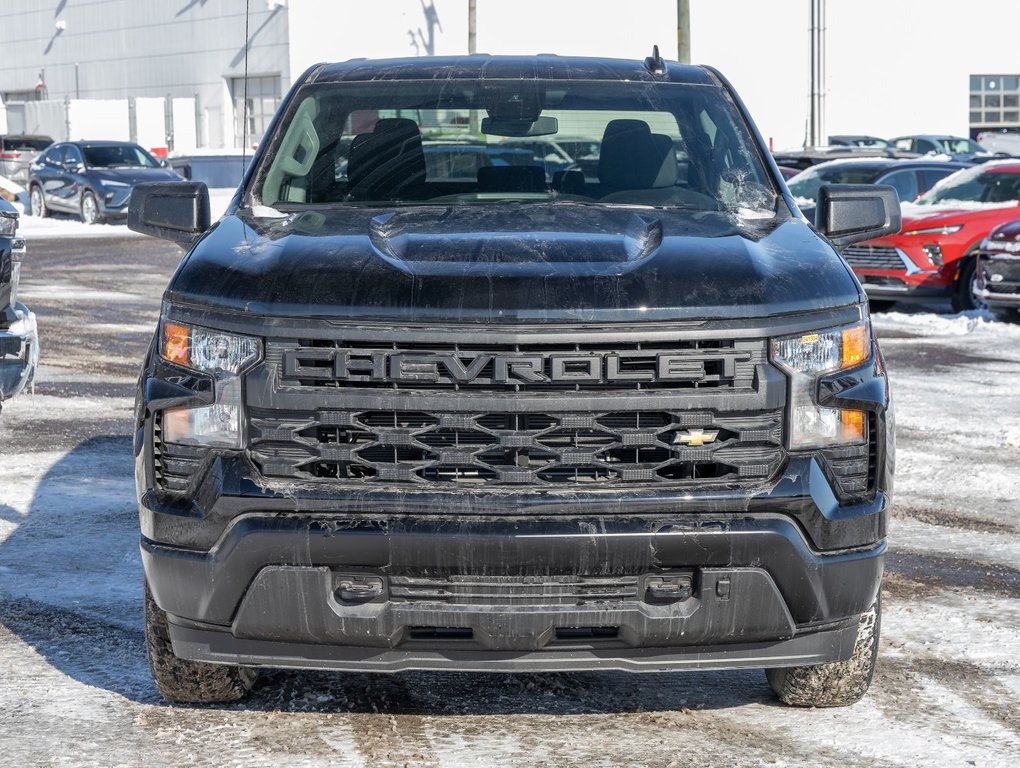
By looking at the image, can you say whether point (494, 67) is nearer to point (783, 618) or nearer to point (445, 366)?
point (445, 366)

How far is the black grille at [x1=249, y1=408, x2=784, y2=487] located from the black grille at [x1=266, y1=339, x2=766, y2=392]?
0.07 m

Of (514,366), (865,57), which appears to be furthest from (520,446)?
(865,57)

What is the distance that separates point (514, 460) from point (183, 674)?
3.92 ft

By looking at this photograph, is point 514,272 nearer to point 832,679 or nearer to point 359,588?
point 359,588

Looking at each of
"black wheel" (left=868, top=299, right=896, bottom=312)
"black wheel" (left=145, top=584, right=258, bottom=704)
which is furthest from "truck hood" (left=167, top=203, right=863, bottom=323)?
"black wheel" (left=868, top=299, right=896, bottom=312)

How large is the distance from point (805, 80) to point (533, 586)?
192ft

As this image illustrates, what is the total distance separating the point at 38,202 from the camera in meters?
31.3

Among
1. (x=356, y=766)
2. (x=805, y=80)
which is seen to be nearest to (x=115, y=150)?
(x=356, y=766)

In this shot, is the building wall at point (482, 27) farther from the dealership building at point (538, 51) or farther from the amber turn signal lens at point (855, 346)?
the amber turn signal lens at point (855, 346)

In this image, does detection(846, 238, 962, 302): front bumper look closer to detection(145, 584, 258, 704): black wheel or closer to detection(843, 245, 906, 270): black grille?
detection(843, 245, 906, 270): black grille

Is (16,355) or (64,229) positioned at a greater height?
(16,355)

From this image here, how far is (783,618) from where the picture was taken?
12.5 feet

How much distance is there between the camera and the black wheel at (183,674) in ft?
13.9

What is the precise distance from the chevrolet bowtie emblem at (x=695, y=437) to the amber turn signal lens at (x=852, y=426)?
1.06ft
